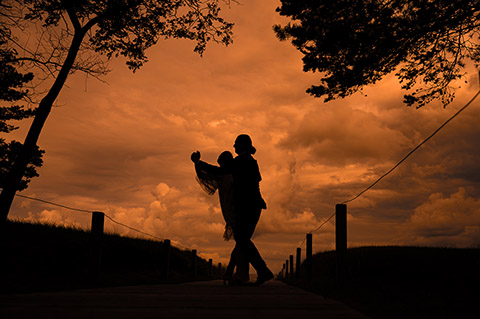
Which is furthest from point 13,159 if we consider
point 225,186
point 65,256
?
point 225,186

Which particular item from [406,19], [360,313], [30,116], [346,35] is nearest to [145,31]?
[346,35]

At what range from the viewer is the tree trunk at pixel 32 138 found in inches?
406

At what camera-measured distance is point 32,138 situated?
35.8 ft

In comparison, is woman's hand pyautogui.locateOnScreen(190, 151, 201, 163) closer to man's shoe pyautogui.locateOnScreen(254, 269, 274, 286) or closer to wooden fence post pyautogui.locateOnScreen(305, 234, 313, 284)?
man's shoe pyautogui.locateOnScreen(254, 269, 274, 286)

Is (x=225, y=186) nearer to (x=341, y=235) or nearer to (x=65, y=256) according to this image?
(x=341, y=235)

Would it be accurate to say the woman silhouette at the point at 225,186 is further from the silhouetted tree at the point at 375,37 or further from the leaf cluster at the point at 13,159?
the leaf cluster at the point at 13,159

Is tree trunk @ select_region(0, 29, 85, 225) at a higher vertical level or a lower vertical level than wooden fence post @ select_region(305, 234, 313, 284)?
higher

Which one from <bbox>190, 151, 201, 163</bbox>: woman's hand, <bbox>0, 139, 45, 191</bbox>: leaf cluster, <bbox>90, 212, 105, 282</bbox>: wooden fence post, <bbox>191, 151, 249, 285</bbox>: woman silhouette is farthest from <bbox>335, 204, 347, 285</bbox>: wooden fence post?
<bbox>0, 139, 45, 191</bbox>: leaf cluster

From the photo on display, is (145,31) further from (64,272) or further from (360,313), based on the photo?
(360,313)

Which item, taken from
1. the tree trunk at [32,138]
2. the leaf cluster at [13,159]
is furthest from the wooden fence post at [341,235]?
the leaf cluster at [13,159]

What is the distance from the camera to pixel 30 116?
22594 millimetres

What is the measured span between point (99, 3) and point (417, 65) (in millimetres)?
9051

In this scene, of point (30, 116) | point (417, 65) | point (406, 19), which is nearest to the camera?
point (406, 19)

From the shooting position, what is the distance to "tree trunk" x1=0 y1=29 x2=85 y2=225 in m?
10.3
